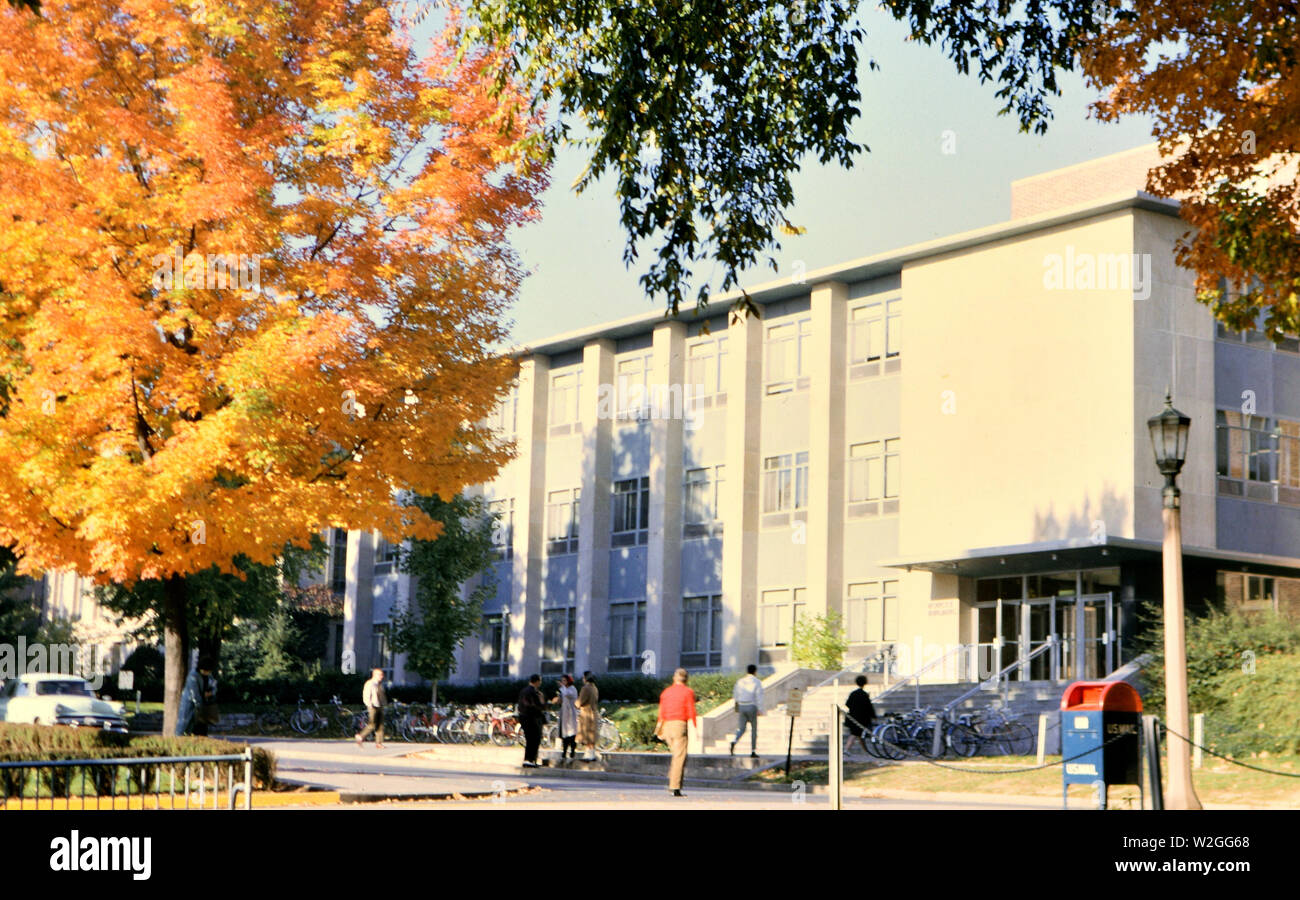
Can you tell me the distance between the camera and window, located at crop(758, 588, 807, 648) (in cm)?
4353

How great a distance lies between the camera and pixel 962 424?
38906mm

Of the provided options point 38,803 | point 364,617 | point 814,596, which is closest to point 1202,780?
point 38,803

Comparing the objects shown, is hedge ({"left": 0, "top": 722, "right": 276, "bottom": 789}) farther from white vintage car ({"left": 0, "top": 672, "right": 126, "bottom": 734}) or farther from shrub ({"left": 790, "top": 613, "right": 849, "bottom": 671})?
shrub ({"left": 790, "top": 613, "right": 849, "bottom": 671})

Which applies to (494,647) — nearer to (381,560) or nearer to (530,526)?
(530,526)

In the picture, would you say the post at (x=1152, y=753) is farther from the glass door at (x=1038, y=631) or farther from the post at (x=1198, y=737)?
the glass door at (x=1038, y=631)

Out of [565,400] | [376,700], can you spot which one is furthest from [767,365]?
[376,700]

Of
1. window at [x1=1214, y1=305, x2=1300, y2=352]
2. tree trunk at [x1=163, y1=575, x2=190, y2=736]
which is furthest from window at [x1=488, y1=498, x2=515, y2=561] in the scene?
tree trunk at [x1=163, y1=575, x2=190, y2=736]

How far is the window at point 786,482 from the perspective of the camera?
144 feet

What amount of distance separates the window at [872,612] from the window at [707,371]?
7972 mm

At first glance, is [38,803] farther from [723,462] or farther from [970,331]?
[723,462]

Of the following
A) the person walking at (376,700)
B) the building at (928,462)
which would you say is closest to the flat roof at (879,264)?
the building at (928,462)

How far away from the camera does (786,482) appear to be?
146 feet

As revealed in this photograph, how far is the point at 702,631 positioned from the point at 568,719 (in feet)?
51.2
